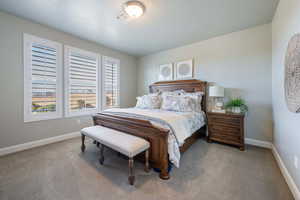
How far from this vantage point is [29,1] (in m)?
1.99

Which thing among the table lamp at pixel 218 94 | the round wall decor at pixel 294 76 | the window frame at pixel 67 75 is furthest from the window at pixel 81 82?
the round wall decor at pixel 294 76

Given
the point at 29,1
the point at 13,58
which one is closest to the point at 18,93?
the point at 13,58

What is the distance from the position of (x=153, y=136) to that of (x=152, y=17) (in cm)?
225

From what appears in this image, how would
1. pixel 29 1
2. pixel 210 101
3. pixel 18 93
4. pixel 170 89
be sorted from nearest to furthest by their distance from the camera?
pixel 29 1, pixel 18 93, pixel 210 101, pixel 170 89

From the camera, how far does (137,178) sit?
1630 mm

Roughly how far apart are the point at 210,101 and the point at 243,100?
27.6 inches

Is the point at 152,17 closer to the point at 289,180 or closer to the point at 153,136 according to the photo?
the point at 153,136

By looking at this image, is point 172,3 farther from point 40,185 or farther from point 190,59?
point 40,185

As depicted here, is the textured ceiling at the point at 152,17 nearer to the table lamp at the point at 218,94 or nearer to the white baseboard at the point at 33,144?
the table lamp at the point at 218,94

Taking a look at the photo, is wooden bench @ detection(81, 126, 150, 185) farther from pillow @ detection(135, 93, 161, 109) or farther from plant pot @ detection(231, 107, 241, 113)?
plant pot @ detection(231, 107, 241, 113)

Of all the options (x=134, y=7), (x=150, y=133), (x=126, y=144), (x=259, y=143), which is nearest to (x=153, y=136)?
(x=150, y=133)

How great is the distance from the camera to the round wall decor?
4.00ft

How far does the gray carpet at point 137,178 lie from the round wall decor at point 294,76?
105cm

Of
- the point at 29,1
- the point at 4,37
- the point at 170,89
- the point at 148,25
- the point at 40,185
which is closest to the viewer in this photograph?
the point at 40,185
